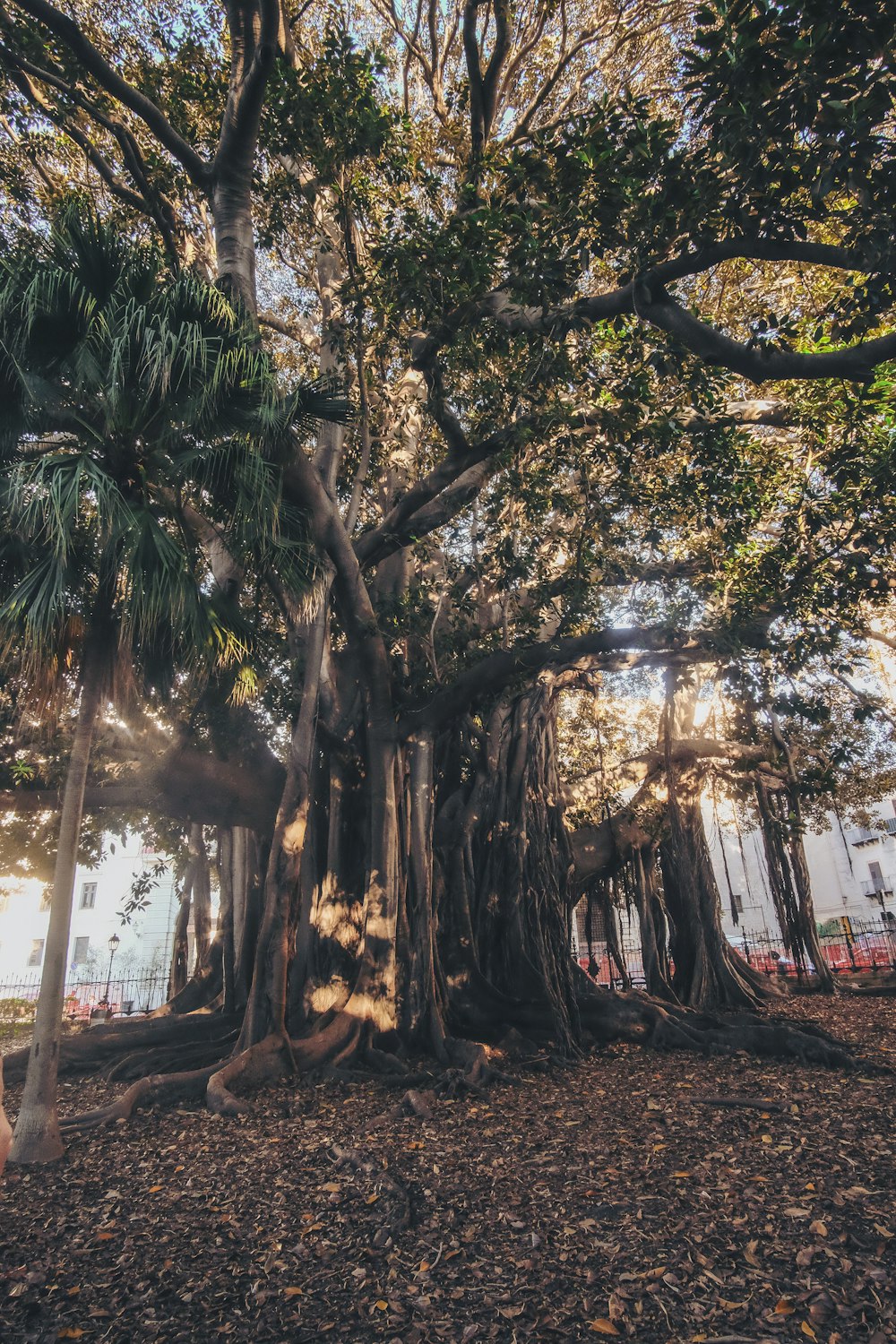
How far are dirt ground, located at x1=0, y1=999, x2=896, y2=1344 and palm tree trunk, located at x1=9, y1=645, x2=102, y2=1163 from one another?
0.87ft

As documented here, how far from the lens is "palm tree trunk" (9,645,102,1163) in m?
4.75

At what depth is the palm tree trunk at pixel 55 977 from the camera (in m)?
4.75

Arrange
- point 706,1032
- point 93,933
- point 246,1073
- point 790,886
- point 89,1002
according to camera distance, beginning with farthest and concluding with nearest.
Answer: point 93,933 < point 89,1002 < point 790,886 < point 706,1032 < point 246,1073

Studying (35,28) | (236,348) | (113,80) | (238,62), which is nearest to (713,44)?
(236,348)

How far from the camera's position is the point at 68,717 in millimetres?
8148

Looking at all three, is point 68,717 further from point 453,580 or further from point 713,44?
point 713,44

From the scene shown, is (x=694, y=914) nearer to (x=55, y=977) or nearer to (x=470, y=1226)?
(x=470, y=1226)

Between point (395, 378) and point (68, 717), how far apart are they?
4.79m

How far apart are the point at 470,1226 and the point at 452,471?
5113mm

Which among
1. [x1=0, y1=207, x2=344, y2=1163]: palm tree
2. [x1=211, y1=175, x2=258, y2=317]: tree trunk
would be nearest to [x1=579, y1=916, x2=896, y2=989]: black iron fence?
[x1=0, y1=207, x2=344, y2=1163]: palm tree

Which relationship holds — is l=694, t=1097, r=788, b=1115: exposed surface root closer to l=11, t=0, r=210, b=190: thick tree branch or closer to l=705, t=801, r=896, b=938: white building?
l=11, t=0, r=210, b=190: thick tree branch

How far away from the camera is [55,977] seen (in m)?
5.06

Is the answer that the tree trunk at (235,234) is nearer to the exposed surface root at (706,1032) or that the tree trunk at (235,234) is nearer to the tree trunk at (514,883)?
the tree trunk at (514,883)

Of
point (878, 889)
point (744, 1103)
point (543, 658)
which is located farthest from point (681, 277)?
point (878, 889)
